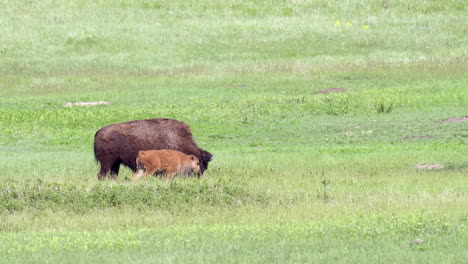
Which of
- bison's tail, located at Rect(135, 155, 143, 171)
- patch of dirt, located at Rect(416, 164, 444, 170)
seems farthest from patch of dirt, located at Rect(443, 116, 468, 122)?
bison's tail, located at Rect(135, 155, 143, 171)

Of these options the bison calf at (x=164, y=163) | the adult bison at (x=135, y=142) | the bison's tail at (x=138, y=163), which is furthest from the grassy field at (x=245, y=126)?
the bison's tail at (x=138, y=163)

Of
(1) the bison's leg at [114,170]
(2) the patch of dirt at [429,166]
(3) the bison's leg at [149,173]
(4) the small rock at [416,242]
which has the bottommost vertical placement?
(2) the patch of dirt at [429,166]

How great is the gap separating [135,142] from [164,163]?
0.97 m

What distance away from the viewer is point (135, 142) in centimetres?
1627

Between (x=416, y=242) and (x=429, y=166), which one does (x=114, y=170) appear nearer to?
(x=429, y=166)

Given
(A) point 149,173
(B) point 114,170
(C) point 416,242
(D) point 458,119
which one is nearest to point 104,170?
(B) point 114,170

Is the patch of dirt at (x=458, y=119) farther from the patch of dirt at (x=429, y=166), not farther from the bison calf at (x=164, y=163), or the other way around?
the bison calf at (x=164, y=163)

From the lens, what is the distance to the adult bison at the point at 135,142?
52.8ft

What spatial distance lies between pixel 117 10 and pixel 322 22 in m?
14.3

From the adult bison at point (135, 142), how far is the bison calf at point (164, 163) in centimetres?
46

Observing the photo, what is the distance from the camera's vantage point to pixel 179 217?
1203 centimetres

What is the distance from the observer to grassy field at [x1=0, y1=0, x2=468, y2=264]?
998 centimetres

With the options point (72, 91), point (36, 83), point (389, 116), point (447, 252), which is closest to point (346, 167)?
point (447, 252)

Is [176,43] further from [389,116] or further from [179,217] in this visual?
[179,217]
